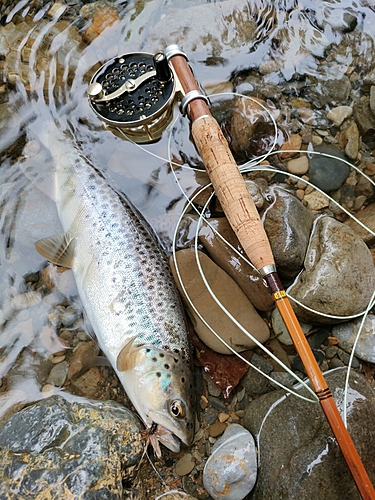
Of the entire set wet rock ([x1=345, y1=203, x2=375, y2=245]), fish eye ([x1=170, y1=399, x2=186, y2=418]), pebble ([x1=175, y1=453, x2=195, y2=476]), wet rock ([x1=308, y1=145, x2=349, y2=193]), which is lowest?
pebble ([x1=175, y1=453, x2=195, y2=476])

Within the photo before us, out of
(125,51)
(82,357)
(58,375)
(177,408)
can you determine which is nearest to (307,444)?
(177,408)

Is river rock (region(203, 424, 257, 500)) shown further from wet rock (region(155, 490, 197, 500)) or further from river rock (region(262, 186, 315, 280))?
river rock (region(262, 186, 315, 280))

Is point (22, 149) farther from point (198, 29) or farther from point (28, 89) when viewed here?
point (198, 29)

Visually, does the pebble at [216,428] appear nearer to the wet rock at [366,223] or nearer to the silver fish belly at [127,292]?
the silver fish belly at [127,292]

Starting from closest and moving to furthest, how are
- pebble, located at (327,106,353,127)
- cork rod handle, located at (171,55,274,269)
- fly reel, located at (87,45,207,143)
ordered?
cork rod handle, located at (171,55,274,269) → fly reel, located at (87,45,207,143) → pebble, located at (327,106,353,127)

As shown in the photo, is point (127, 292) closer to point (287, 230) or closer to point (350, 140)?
point (287, 230)

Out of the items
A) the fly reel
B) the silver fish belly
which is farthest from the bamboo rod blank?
the silver fish belly

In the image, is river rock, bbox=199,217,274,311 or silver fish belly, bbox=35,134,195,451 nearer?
silver fish belly, bbox=35,134,195,451

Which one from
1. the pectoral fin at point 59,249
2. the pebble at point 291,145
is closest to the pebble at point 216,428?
the pectoral fin at point 59,249

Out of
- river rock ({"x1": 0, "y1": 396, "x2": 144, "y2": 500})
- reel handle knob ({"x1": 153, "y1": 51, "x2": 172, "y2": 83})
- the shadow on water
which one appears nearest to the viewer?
river rock ({"x1": 0, "y1": 396, "x2": 144, "y2": 500})
